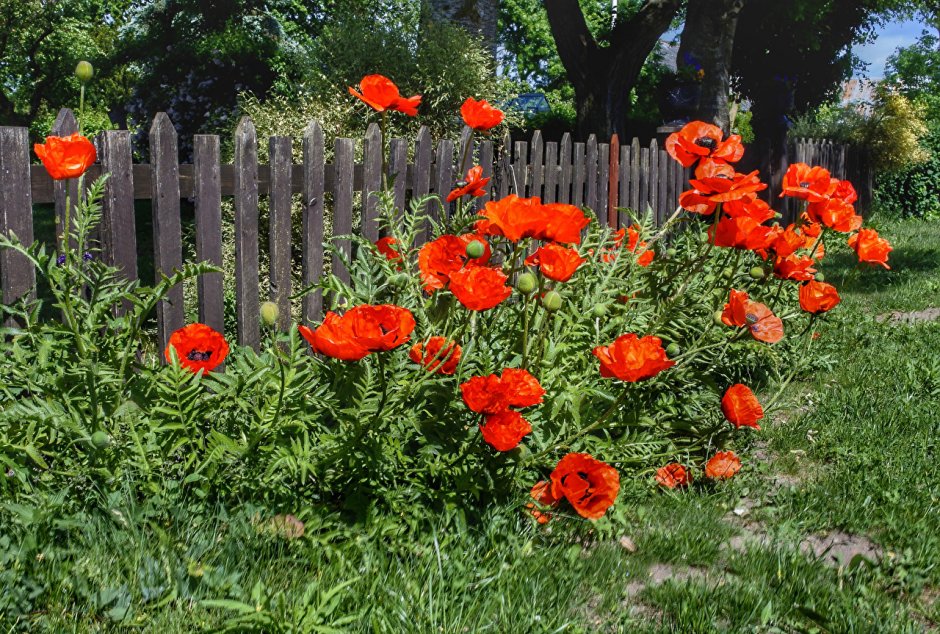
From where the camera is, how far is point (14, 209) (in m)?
2.85

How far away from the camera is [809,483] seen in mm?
2803

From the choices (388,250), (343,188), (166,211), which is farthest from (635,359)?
(343,188)

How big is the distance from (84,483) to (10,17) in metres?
21.0

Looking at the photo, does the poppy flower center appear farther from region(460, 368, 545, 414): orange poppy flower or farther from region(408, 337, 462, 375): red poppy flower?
region(460, 368, 545, 414): orange poppy flower

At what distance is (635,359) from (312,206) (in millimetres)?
2252

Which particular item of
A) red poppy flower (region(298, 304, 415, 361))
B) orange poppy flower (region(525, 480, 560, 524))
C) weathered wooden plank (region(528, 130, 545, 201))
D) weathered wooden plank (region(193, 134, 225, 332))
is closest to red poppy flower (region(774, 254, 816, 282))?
orange poppy flower (region(525, 480, 560, 524))

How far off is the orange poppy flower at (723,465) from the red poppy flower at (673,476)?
3.0 inches

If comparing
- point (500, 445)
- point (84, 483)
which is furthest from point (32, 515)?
point (500, 445)

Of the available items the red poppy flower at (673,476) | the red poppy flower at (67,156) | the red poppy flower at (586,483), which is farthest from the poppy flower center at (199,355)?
the red poppy flower at (673,476)

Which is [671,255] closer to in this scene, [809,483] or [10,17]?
[809,483]

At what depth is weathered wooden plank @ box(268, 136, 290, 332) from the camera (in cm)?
368

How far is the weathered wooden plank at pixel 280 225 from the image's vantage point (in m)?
3.68

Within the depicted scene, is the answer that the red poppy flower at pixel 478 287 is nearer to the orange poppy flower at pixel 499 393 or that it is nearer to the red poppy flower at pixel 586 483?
the orange poppy flower at pixel 499 393

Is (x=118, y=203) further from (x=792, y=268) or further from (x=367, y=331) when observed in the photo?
(x=792, y=268)
